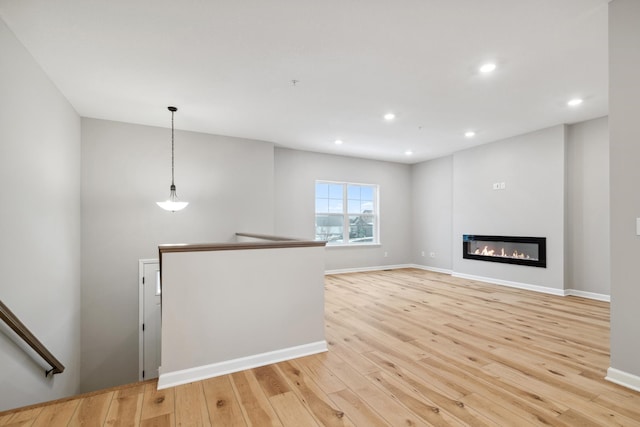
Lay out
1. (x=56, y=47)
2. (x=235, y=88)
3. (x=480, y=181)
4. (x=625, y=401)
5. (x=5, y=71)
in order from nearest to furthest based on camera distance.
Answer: (x=625, y=401) < (x=5, y=71) < (x=56, y=47) < (x=235, y=88) < (x=480, y=181)

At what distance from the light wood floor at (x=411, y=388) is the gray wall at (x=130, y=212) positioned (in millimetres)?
2753

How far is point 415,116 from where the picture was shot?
4.38 metres

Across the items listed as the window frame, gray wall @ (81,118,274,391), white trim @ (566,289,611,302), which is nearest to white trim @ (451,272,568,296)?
white trim @ (566,289,611,302)

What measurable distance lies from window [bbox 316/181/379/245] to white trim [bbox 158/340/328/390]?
4.19 metres

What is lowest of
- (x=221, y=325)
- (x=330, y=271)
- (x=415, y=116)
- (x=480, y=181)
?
(x=330, y=271)

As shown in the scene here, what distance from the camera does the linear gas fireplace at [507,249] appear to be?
5.05m

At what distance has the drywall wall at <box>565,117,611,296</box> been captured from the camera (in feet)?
14.6

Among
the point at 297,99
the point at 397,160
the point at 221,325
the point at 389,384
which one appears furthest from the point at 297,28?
the point at 397,160

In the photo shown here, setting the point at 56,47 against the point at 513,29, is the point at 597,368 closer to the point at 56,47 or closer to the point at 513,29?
the point at 513,29

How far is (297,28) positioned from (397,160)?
5.56m

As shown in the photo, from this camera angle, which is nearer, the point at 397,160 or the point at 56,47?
the point at 56,47

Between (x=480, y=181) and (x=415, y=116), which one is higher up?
(x=415, y=116)

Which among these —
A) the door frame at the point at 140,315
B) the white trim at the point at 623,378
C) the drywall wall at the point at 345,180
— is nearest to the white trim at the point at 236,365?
the white trim at the point at 623,378

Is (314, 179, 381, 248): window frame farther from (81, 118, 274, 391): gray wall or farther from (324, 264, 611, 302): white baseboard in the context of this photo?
(81, 118, 274, 391): gray wall
